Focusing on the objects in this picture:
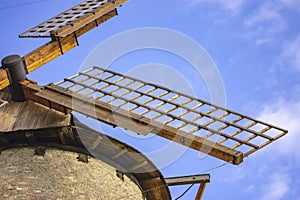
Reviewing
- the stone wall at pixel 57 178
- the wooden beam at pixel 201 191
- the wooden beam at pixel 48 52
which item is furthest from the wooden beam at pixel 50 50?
the wooden beam at pixel 201 191

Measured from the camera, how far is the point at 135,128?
1033 cm

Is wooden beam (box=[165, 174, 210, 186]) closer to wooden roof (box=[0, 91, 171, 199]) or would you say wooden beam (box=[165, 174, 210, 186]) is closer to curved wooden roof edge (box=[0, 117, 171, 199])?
wooden roof (box=[0, 91, 171, 199])

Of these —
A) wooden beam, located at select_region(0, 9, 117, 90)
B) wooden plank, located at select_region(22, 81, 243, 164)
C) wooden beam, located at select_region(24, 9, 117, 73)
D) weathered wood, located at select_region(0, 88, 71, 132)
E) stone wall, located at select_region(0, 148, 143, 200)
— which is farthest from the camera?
wooden beam, located at select_region(24, 9, 117, 73)

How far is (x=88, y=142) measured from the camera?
33.7 feet

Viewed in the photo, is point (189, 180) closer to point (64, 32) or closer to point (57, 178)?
point (57, 178)

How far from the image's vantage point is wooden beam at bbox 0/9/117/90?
37.3ft

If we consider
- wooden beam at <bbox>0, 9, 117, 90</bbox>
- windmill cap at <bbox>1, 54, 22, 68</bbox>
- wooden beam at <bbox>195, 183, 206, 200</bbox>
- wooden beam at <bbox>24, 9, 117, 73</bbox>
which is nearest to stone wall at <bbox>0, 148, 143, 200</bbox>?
wooden beam at <bbox>195, 183, 206, 200</bbox>

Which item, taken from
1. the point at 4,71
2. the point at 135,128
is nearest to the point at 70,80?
the point at 4,71

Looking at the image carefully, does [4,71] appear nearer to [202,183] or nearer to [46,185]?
[46,185]

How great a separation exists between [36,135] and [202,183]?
2.79 m

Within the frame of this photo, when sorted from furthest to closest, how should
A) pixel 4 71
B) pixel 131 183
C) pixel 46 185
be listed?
pixel 4 71 < pixel 131 183 < pixel 46 185

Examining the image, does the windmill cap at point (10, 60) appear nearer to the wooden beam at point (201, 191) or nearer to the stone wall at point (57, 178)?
the stone wall at point (57, 178)

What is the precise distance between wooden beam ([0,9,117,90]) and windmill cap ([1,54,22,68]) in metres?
0.12

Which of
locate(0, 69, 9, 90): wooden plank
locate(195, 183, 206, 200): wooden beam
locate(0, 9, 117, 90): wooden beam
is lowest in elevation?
locate(195, 183, 206, 200): wooden beam
